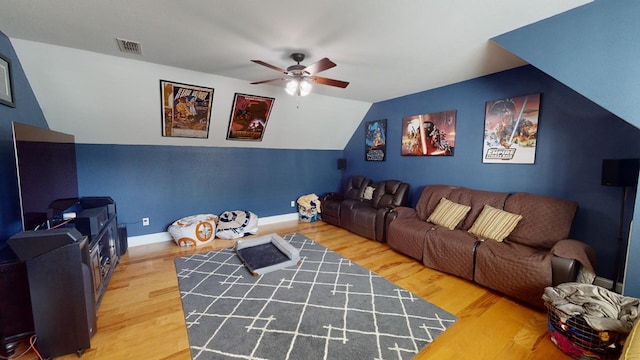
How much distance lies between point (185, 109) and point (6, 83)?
168cm

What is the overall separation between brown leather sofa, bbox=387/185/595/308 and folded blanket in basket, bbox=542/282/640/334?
0.29 m

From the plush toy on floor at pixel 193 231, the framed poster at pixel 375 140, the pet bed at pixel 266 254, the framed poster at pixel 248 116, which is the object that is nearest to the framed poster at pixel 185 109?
the framed poster at pixel 248 116

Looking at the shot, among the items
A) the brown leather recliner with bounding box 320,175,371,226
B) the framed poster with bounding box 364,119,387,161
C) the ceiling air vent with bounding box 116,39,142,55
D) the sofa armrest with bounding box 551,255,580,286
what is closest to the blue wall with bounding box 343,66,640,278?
→ the sofa armrest with bounding box 551,255,580,286

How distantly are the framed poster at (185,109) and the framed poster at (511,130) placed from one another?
4.04 metres

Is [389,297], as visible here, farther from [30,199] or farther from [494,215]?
[30,199]

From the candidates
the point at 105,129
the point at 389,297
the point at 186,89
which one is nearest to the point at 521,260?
the point at 389,297

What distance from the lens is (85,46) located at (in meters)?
2.56

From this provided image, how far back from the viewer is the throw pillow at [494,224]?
2838 millimetres

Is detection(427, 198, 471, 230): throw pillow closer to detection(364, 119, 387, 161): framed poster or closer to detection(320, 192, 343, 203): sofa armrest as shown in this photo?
detection(364, 119, 387, 161): framed poster

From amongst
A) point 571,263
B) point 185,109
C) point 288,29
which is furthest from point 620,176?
point 185,109

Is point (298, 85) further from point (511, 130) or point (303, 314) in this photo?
point (511, 130)

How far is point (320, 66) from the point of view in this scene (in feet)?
7.68

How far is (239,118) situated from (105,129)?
1875 mm

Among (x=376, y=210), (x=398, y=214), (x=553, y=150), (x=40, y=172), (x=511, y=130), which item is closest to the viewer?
(x=40, y=172)
